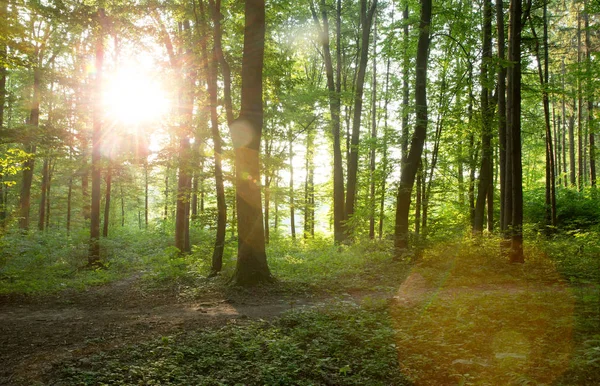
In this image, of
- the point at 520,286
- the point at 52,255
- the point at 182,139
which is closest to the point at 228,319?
the point at 520,286

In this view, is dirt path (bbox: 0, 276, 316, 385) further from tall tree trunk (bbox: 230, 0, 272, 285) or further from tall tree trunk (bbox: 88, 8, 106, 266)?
tall tree trunk (bbox: 88, 8, 106, 266)

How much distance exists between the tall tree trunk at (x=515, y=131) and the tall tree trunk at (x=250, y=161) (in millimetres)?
6977

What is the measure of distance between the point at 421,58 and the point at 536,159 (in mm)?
36265

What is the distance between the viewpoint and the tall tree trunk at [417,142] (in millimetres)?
11648

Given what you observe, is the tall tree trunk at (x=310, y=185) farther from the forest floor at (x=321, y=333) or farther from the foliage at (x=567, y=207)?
the forest floor at (x=321, y=333)

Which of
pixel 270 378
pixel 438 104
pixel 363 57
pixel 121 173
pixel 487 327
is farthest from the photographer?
pixel 121 173

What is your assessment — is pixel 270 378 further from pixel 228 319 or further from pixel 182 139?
pixel 182 139

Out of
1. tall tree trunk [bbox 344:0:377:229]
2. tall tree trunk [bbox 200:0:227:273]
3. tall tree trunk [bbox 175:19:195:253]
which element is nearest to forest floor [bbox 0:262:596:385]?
tall tree trunk [bbox 200:0:227:273]

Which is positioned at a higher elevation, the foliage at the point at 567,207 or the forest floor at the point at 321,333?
the foliage at the point at 567,207

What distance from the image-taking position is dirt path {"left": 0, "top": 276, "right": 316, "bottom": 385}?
5.25 metres

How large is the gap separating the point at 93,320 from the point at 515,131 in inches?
446

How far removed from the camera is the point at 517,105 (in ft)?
34.2

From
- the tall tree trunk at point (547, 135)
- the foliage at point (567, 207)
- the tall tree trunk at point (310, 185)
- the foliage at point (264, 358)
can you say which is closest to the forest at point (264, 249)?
the foliage at point (264, 358)

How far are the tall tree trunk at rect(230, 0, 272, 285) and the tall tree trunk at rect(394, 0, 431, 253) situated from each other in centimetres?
475
